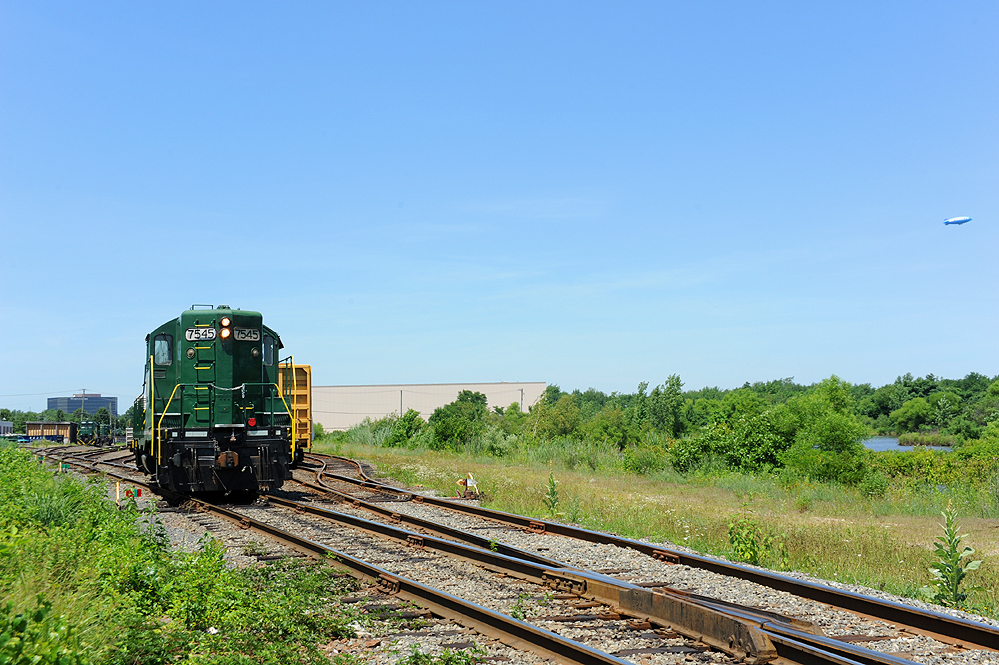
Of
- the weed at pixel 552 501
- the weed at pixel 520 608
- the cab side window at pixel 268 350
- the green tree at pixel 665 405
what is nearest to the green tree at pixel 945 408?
the green tree at pixel 665 405

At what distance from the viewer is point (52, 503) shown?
10.8m

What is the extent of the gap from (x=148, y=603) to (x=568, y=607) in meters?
4.02

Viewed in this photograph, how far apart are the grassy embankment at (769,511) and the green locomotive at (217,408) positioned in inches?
188

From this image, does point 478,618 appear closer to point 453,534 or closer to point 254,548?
point 453,534

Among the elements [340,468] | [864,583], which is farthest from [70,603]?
[340,468]

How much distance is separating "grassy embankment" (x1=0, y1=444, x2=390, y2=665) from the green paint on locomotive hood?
617 cm

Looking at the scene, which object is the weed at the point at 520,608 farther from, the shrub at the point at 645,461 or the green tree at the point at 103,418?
the green tree at the point at 103,418

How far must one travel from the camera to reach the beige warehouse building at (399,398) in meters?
75.8

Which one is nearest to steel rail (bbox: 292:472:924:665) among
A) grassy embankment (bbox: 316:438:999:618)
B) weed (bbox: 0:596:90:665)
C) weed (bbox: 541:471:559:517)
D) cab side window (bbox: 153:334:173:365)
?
grassy embankment (bbox: 316:438:999:618)

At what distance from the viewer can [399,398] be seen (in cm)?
7581

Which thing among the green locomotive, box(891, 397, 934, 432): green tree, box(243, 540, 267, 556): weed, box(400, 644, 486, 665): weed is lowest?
box(891, 397, 934, 432): green tree

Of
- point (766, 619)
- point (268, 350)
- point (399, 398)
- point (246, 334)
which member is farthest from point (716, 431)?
point (399, 398)

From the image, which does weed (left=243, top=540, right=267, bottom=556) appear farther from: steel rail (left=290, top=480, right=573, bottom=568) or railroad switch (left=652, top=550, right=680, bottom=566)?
railroad switch (left=652, top=550, right=680, bottom=566)

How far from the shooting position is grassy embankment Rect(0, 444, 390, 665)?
4.71 metres
